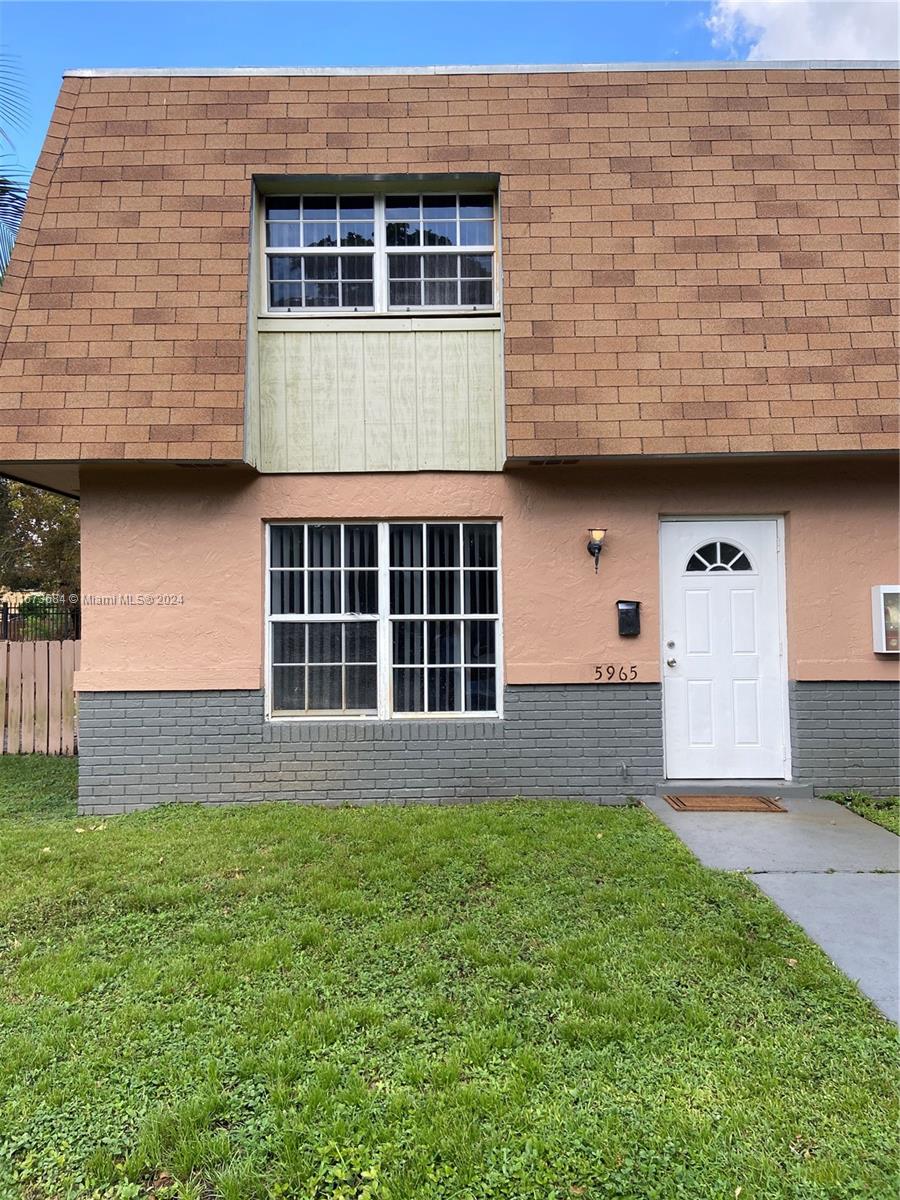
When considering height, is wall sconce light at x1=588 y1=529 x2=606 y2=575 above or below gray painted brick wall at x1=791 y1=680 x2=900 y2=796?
above

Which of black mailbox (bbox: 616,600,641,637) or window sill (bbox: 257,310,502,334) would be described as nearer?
black mailbox (bbox: 616,600,641,637)

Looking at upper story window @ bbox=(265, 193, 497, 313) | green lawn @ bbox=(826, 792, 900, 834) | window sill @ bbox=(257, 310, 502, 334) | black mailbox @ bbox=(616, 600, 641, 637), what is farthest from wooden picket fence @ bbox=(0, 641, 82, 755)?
green lawn @ bbox=(826, 792, 900, 834)

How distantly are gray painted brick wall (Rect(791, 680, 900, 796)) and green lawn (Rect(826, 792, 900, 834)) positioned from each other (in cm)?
9

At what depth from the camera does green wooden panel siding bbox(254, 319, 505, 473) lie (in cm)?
605

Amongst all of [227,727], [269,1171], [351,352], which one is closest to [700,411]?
[351,352]

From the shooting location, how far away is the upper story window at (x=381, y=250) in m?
6.23

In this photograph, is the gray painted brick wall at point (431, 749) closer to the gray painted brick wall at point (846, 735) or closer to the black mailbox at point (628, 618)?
the gray painted brick wall at point (846, 735)

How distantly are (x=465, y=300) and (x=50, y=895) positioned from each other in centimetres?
571

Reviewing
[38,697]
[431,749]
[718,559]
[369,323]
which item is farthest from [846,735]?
[38,697]

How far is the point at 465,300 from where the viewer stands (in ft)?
20.5

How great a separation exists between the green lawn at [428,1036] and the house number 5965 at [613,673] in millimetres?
1794

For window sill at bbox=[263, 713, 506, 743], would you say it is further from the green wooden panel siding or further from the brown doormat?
the green wooden panel siding

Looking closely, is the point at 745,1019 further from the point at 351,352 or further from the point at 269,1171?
the point at 351,352

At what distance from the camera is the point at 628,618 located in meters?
5.94
